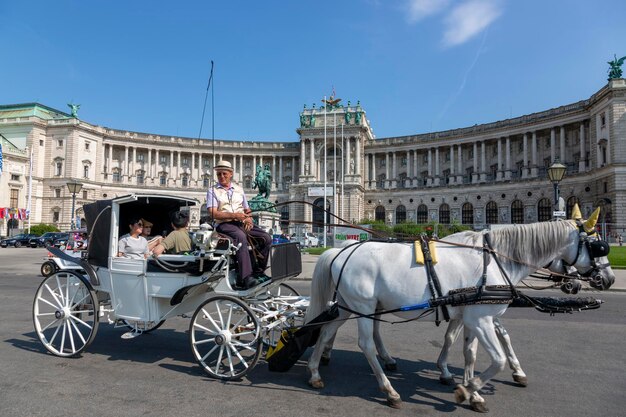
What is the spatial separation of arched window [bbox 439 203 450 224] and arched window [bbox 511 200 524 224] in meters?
9.07

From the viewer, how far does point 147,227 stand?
22.6ft

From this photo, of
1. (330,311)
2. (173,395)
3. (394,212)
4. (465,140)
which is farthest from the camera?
(394,212)

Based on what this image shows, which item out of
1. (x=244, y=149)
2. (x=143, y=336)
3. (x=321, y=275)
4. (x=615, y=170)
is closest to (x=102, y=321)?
(x=143, y=336)

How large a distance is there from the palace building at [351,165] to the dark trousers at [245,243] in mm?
43634

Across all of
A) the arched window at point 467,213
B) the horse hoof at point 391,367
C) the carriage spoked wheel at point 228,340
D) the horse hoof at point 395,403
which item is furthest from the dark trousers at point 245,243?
the arched window at point 467,213

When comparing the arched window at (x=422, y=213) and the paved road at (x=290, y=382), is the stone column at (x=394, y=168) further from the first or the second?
the paved road at (x=290, y=382)

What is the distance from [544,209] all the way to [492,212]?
6946mm

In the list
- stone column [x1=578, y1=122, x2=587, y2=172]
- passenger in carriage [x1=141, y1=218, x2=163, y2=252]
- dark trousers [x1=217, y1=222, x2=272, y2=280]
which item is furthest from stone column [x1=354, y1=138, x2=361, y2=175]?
dark trousers [x1=217, y1=222, x2=272, y2=280]

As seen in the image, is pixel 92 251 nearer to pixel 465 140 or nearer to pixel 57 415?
pixel 57 415

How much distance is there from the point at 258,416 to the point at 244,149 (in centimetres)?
7270

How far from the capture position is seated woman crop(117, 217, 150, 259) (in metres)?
6.09

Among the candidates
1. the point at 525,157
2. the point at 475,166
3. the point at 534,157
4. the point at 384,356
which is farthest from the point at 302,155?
the point at 384,356

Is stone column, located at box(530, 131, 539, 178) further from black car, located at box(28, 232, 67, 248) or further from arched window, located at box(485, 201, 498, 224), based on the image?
black car, located at box(28, 232, 67, 248)

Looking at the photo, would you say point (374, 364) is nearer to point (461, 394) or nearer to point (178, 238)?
point (461, 394)
